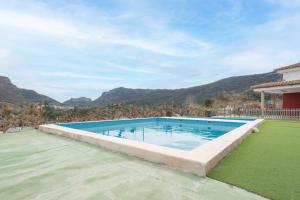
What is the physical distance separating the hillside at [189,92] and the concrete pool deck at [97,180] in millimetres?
38215

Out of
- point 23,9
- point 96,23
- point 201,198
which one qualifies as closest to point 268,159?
point 201,198

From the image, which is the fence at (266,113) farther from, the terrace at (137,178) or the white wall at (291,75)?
the terrace at (137,178)

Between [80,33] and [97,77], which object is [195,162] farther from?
[97,77]

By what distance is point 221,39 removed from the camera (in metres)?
19.4

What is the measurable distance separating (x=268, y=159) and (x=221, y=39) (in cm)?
1728

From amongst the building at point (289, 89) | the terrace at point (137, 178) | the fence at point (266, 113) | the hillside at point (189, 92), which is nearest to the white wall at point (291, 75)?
the building at point (289, 89)

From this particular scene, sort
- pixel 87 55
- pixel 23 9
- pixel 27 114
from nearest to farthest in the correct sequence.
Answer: pixel 23 9 < pixel 27 114 < pixel 87 55

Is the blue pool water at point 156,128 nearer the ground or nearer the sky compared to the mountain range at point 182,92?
nearer the ground

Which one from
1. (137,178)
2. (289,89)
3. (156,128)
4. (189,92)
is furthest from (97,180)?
(189,92)

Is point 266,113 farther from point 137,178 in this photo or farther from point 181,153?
point 137,178

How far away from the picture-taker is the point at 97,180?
321cm

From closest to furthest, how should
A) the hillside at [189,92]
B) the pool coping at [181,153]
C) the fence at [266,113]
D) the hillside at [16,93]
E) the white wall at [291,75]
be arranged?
the pool coping at [181,153]
the fence at [266,113]
the white wall at [291,75]
the hillside at [16,93]
the hillside at [189,92]

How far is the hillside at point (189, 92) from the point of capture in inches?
1752

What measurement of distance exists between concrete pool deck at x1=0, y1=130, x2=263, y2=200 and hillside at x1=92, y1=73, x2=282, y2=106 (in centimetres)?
3821
